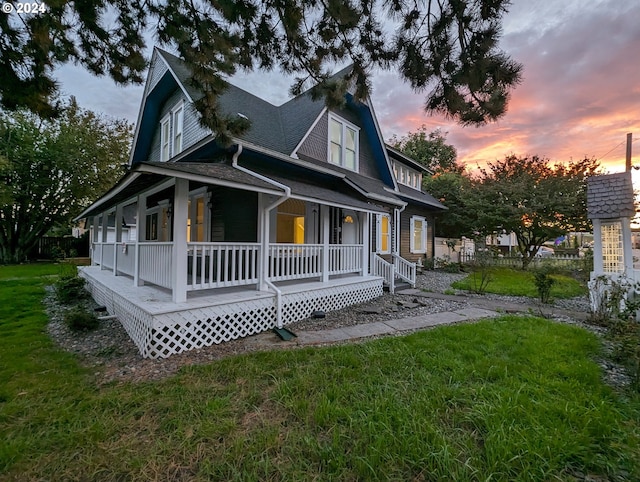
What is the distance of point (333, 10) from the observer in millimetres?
3812

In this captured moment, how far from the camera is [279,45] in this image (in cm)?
466

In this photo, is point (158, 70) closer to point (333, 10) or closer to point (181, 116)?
point (181, 116)

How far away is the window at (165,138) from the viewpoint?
408 inches

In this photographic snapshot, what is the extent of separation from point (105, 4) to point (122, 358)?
16.6 feet

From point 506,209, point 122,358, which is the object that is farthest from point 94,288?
point 506,209

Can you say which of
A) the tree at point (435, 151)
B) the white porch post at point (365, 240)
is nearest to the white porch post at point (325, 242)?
the white porch post at point (365, 240)

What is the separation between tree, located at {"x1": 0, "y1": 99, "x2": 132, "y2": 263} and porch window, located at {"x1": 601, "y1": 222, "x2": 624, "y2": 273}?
24.6 m

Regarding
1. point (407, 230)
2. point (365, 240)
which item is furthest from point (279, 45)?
point (407, 230)

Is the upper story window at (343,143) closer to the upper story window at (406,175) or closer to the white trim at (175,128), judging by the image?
the upper story window at (406,175)

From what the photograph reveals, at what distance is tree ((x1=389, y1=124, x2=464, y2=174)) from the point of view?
33.8 metres

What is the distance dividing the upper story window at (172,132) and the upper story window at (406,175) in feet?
32.0

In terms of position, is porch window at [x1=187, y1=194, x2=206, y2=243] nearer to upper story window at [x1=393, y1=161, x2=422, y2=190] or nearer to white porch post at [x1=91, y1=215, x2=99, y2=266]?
white porch post at [x1=91, y1=215, x2=99, y2=266]

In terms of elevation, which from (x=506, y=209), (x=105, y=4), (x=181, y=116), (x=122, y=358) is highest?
(x=181, y=116)

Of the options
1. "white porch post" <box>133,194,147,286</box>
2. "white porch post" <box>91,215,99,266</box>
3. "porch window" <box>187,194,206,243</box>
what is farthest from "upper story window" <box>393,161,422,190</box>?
"white porch post" <box>91,215,99,266</box>
